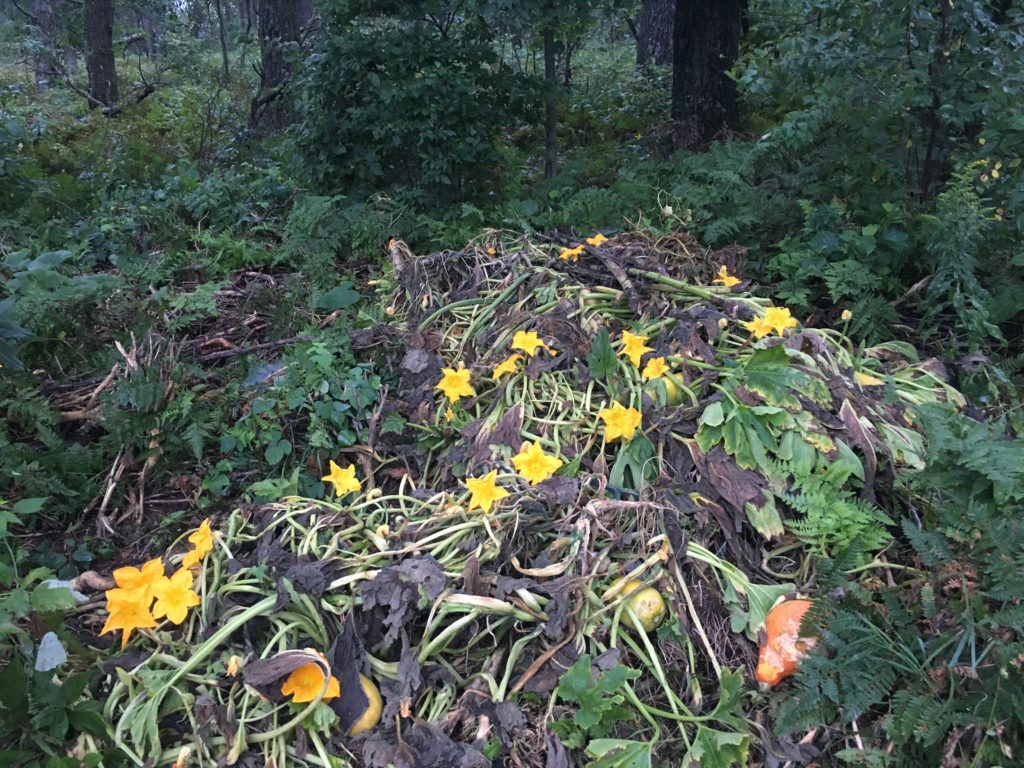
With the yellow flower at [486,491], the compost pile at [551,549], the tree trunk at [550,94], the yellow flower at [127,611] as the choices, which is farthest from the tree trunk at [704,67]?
the yellow flower at [127,611]

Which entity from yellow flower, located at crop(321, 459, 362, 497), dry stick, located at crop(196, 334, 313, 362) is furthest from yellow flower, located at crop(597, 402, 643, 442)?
→ dry stick, located at crop(196, 334, 313, 362)

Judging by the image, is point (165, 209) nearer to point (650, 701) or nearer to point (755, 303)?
point (755, 303)

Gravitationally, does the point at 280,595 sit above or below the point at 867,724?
above

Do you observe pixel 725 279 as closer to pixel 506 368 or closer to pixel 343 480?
pixel 506 368

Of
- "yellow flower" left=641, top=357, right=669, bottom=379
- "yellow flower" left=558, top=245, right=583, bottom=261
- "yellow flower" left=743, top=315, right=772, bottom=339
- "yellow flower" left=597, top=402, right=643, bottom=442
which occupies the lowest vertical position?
"yellow flower" left=597, top=402, right=643, bottom=442

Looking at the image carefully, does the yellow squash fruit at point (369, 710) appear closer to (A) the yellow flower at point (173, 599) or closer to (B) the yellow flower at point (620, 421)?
(A) the yellow flower at point (173, 599)

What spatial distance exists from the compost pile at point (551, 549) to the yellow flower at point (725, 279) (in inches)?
3.8

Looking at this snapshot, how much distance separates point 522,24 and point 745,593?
361 cm

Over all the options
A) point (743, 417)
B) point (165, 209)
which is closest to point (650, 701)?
point (743, 417)

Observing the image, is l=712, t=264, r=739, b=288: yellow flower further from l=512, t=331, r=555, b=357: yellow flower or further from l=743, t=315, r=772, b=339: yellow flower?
l=512, t=331, r=555, b=357: yellow flower

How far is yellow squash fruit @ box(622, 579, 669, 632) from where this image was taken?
6.63ft

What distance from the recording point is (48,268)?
104 inches

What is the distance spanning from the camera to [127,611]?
1.88 meters

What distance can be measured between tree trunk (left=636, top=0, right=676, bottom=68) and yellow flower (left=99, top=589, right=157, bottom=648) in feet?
30.9
